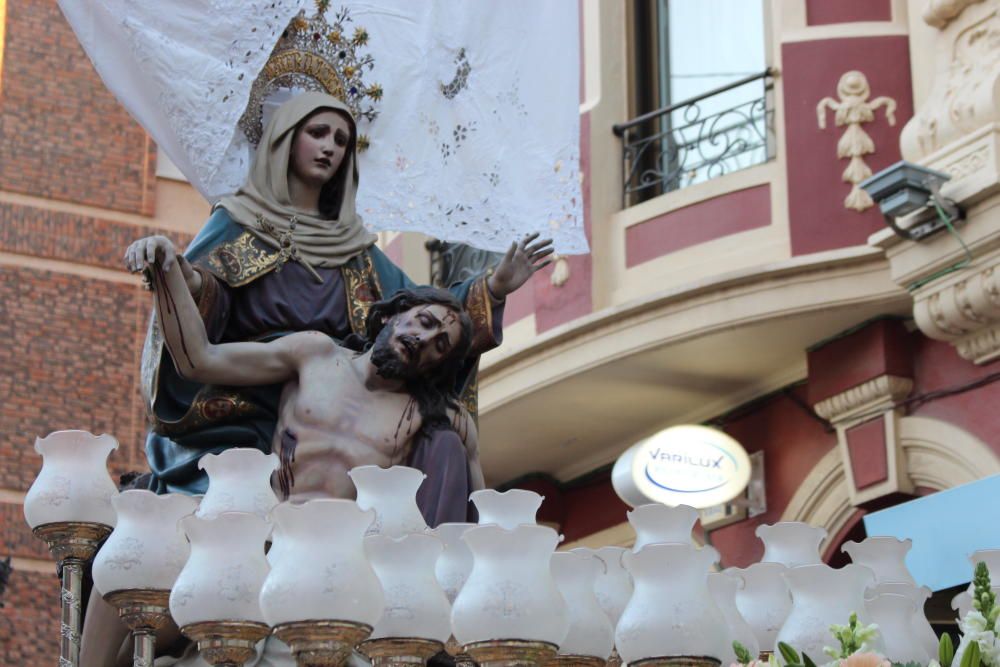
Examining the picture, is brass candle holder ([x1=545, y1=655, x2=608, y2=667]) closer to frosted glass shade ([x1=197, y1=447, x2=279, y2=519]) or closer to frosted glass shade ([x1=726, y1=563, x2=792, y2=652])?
frosted glass shade ([x1=726, y1=563, x2=792, y2=652])

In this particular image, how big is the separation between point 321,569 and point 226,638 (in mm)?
335

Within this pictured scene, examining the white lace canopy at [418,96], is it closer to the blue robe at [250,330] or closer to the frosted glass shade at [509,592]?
the blue robe at [250,330]

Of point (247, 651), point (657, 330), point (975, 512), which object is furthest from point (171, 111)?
point (657, 330)

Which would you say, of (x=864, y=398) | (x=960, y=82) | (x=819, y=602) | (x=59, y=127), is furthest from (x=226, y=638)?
(x=59, y=127)

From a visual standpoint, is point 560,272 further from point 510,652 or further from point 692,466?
point 510,652

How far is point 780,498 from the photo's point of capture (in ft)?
43.4

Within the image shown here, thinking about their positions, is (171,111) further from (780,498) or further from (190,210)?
(190,210)

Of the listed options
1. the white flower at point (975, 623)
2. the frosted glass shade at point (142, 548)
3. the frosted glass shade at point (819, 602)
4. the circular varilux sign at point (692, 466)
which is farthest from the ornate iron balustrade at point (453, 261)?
the white flower at point (975, 623)

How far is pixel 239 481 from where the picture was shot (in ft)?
15.8

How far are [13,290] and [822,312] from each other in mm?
6943

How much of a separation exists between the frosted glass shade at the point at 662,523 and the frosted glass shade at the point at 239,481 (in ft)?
2.56

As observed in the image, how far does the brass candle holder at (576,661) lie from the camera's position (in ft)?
15.5

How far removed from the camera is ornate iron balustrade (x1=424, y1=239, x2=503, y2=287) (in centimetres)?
1389

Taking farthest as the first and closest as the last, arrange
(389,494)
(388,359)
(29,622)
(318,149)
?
1. (29,622)
2. (318,149)
3. (388,359)
4. (389,494)
